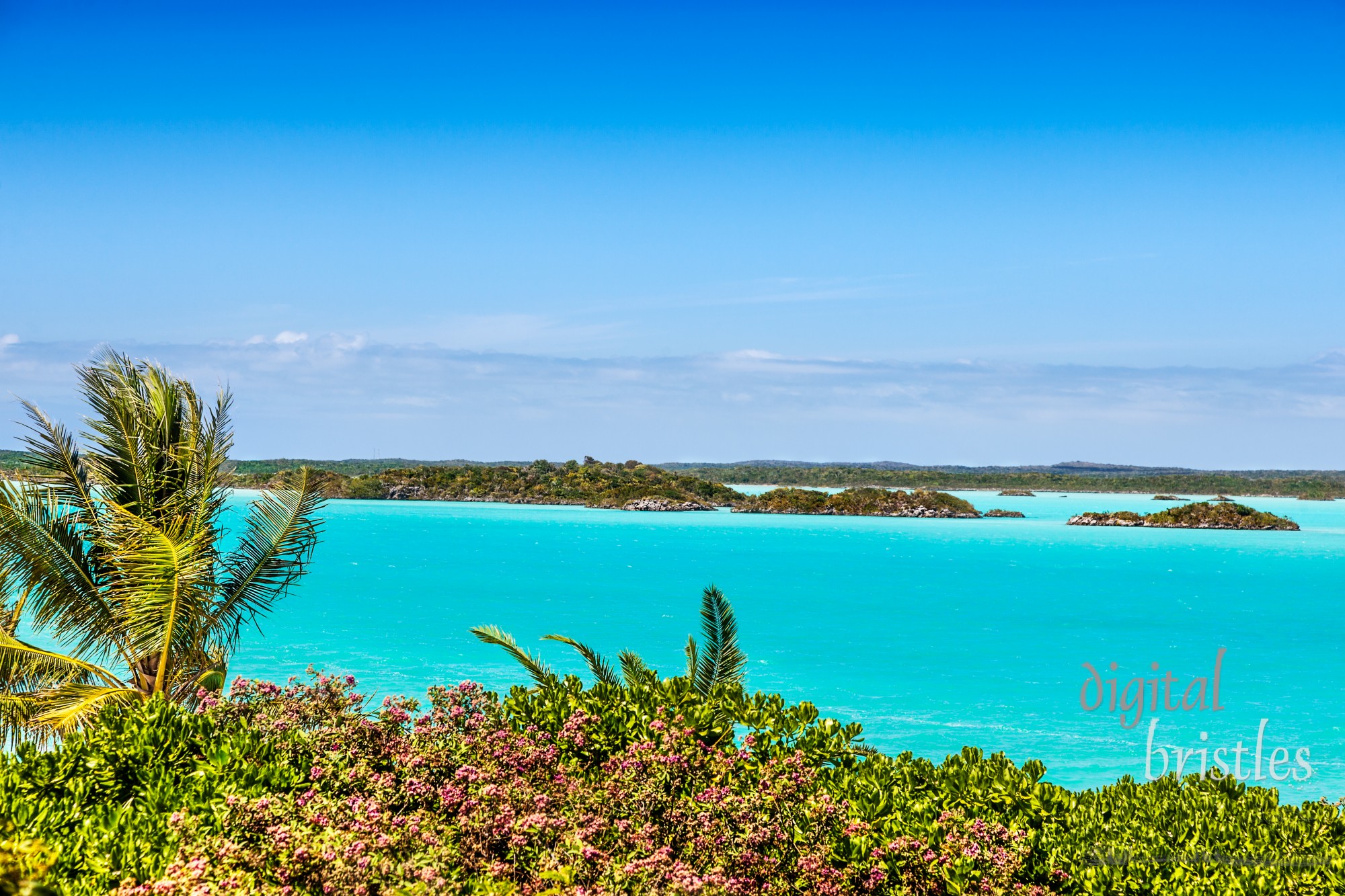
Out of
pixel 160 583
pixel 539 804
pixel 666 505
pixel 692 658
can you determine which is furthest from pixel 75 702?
pixel 666 505

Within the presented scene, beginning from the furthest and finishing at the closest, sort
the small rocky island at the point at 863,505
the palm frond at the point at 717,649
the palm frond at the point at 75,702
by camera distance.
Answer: the small rocky island at the point at 863,505
the palm frond at the point at 717,649
the palm frond at the point at 75,702

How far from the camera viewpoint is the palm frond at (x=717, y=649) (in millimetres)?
12750

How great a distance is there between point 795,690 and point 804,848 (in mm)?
23099

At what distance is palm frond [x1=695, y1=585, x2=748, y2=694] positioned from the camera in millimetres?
12750

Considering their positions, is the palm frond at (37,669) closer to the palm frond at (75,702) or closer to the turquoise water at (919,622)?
the palm frond at (75,702)

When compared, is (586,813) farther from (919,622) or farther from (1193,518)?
(1193,518)

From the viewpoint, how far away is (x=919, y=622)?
42.4 m

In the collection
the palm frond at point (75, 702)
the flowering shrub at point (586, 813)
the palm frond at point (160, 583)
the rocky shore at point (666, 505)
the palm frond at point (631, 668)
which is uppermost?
the palm frond at point (160, 583)

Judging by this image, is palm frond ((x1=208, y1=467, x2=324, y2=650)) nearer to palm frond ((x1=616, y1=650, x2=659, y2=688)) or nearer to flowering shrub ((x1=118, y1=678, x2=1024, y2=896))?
palm frond ((x1=616, y1=650, x2=659, y2=688))

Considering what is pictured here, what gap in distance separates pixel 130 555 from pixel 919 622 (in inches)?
1413

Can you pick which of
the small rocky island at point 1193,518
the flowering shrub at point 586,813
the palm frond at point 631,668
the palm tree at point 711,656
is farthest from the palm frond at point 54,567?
the small rocky island at point 1193,518

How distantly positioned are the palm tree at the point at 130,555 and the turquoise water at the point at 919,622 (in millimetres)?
14933

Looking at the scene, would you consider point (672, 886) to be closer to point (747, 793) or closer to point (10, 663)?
point (747, 793)

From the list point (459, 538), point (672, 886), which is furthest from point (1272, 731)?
point (459, 538)
